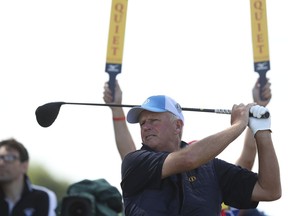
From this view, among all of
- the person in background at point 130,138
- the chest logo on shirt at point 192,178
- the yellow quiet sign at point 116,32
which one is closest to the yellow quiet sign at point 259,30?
the person in background at point 130,138

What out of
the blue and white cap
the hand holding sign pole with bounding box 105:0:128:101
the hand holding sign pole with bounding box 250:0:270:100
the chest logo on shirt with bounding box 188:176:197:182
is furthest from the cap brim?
the hand holding sign pole with bounding box 250:0:270:100

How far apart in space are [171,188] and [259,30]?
3879 mm

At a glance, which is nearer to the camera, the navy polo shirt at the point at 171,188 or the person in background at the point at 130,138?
the navy polo shirt at the point at 171,188

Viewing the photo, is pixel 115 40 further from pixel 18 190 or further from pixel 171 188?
pixel 171 188

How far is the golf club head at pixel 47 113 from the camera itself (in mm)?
6422

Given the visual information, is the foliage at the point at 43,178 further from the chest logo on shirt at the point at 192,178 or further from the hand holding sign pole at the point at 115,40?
the chest logo on shirt at the point at 192,178

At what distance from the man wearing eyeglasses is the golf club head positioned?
0.42 metres

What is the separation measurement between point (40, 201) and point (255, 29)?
3195 millimetres

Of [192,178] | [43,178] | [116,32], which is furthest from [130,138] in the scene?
[43,178]

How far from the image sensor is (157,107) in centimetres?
553

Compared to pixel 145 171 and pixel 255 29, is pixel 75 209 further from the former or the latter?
pixel 255 29

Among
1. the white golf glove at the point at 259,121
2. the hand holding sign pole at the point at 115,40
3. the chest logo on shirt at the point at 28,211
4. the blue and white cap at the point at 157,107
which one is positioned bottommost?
the chest logo on shirt at the point at 28,211

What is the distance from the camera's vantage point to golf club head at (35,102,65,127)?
6.42 metres

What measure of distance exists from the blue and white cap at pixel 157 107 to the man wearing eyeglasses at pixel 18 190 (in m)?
1.33
